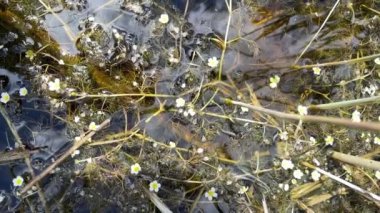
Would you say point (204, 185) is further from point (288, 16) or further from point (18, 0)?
point (18, 0)

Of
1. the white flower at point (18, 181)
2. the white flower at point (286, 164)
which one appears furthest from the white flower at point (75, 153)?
the white flower at point (286, 164)

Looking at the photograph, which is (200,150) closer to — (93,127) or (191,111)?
(191,111)

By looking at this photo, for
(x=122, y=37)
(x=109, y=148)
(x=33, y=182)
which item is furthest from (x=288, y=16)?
(x=33, y=182)

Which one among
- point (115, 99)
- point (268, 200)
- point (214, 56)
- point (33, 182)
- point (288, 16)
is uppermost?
point (288, 16)

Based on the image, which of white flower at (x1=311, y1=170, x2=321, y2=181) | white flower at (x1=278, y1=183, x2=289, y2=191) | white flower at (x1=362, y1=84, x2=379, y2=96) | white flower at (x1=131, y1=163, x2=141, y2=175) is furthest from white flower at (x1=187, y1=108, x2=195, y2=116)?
white flower at (x1=362, y1=84, x2=379, y2=96)

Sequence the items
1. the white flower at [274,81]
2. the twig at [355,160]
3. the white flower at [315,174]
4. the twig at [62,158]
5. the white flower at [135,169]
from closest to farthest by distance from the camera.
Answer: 1. the twig at [355,160]
2. the twig at [62,158]
3. the white flower at [135,169]
4. the white flower at [315,174]
5. the white flower at [274,81]

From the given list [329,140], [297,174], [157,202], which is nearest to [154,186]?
[157,202]

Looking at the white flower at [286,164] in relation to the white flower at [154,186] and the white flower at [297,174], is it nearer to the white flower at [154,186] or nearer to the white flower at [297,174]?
the white flower at [297,174]

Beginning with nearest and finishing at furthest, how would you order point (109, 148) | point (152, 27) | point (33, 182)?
point (33, 182)
point (109, 148)
point (152, 27)
